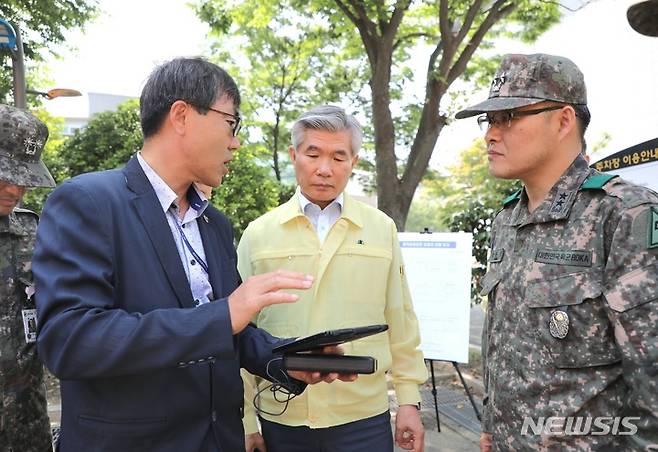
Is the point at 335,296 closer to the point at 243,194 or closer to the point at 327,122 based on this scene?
the point at 327,122

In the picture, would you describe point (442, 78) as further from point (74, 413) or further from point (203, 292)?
point (74, 413)

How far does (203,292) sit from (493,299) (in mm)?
1225

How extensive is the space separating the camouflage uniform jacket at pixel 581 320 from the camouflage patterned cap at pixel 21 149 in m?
2.15

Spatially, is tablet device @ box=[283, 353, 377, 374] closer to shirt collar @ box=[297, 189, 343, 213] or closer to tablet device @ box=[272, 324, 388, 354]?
tablet device @ box=[272, 324, 388, 354]

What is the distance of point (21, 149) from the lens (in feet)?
7.42

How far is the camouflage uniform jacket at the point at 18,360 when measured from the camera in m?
2.07

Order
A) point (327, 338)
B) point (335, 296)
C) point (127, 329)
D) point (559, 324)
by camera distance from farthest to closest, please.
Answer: point (335, 296)
point (559, 324)
point (327, 338)
point (127, 329)

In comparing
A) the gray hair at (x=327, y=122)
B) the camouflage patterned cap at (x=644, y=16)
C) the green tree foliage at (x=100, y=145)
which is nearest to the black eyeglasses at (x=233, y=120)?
the gray hair at (x=327, y=122)

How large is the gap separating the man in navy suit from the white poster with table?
2620 mm

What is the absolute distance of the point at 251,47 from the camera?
12.5 m

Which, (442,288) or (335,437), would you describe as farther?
(442,288)

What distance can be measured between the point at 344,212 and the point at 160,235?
1.03m

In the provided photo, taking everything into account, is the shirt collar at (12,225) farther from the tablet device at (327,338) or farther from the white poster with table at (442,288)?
the white poster with table at (442,288)

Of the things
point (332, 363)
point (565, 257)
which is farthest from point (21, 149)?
point (565, 257)
